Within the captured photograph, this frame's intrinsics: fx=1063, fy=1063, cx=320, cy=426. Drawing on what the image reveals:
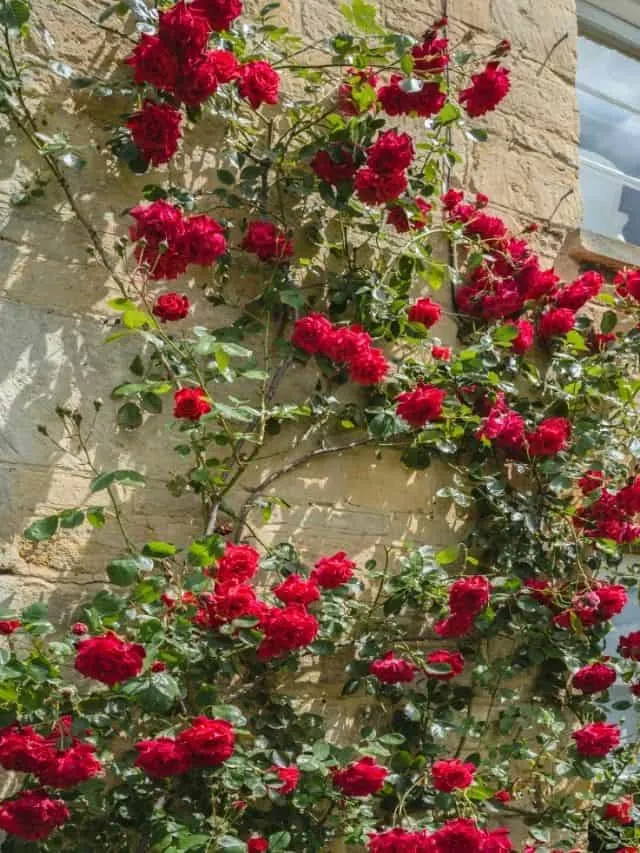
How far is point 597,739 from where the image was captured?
8.95 feet

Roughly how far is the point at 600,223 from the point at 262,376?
1.91 metres

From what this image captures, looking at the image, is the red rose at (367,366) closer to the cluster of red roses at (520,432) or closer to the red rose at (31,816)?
the cluster of red roses at (520,432)

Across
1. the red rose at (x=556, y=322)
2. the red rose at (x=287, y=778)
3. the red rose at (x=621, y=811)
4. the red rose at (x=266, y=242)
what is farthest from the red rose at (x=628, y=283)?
the red rose at (x=287, y=778)

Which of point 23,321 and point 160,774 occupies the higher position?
point 23,321

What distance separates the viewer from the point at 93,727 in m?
2.27

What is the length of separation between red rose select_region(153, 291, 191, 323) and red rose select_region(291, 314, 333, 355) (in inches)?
12.6

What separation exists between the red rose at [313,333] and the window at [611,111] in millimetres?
1569

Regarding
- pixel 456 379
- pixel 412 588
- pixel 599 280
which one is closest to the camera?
pixel 412 588

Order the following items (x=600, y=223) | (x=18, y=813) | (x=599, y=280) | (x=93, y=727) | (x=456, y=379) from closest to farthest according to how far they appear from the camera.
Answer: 1. (x=18, y=813)
2. (x=93, y=727)
3. (x=456, y=379)
4. (x=599, y=280)
5. (x=600, y=223)

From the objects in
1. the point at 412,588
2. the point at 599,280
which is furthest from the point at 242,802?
the point at 599,280

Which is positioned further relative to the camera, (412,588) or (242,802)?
(412,588)

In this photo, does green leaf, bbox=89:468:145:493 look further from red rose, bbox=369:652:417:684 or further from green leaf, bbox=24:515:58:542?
red rose, bbox=369:652:417:684

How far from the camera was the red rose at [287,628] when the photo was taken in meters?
2.29

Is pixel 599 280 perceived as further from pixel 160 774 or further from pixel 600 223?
pixel 160 774
